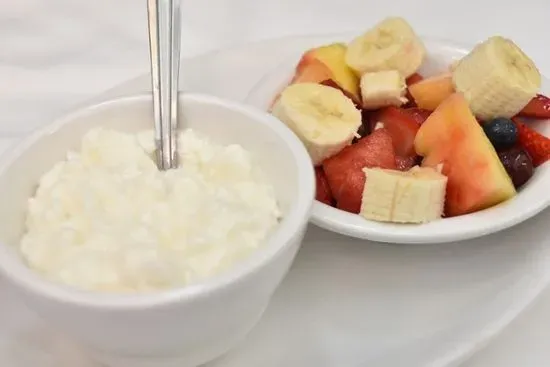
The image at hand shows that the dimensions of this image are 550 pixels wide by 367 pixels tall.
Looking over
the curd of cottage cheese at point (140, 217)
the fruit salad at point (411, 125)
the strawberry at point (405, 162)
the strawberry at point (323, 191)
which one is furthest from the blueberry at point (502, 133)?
the curd of cottage cheese at point (140, 217)

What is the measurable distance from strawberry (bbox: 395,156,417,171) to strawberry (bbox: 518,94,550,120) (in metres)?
0.18

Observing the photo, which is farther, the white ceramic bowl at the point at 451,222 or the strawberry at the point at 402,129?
the strawberry at the point at 402,129

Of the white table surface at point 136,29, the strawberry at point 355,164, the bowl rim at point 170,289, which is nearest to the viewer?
the bowl rim at point 170,289

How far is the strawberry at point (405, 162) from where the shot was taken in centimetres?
109

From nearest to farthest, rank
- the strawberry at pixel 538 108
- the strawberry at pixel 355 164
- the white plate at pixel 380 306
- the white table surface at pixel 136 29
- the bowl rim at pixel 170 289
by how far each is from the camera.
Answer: the bowl rim at pixel 170 289, the white plate at pixel 380 306, the strawberry at pixel 355 164, the strawberry at pixel 538 108, the white table surface at pixel 136 29

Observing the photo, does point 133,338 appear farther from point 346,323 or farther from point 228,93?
point 228,93

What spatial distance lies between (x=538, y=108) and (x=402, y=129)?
0.20m

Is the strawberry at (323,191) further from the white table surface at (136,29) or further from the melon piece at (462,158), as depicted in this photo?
the white table surface at (136,29)

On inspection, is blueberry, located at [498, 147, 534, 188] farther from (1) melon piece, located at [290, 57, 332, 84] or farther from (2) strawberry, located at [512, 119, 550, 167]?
(1) melon piece, located at [290, 57, 332, 84]

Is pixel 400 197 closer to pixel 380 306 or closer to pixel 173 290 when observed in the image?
pixel 380 306

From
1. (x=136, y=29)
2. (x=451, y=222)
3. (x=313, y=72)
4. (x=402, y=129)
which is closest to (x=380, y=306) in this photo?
(x=451, y=222)

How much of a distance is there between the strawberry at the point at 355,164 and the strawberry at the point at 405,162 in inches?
0.8

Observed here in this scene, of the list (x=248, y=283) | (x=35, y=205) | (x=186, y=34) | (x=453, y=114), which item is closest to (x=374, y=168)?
(x=453, y=114)

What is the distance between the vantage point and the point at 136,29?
156 centimetres
